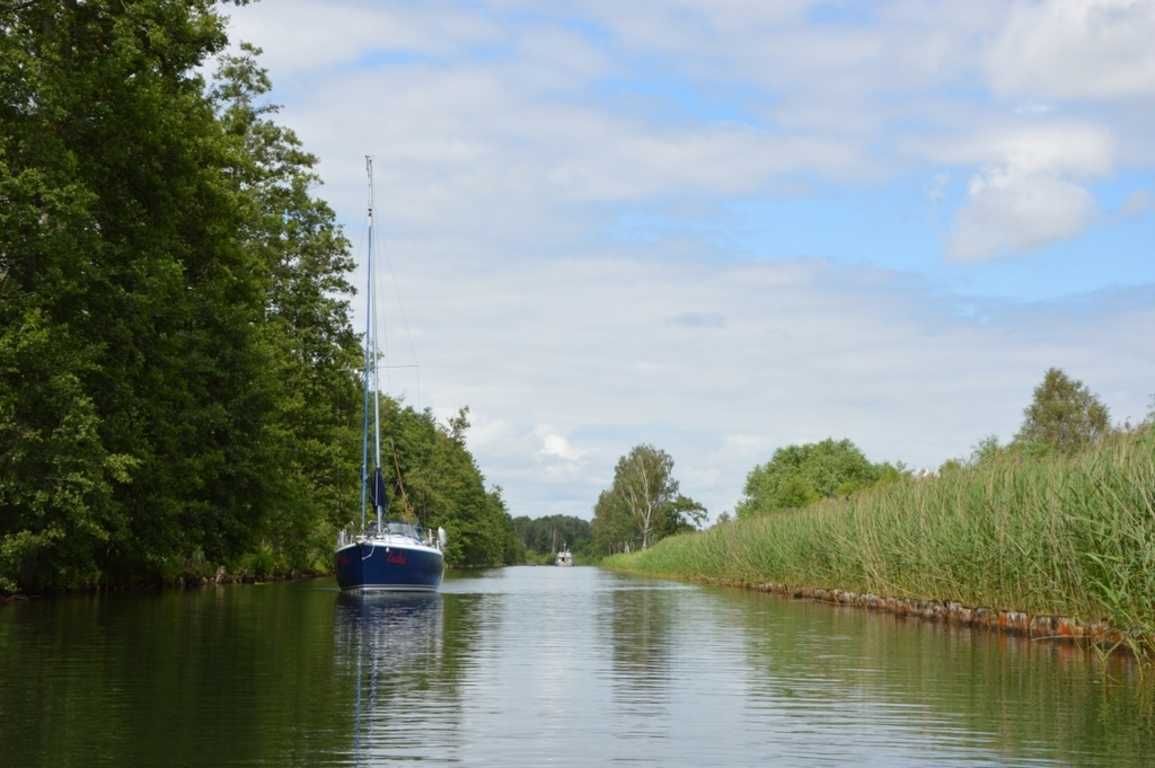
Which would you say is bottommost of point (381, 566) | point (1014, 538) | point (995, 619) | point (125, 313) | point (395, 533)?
point (995, 619)

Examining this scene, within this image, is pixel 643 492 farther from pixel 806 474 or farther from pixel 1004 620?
pixel 1004 620

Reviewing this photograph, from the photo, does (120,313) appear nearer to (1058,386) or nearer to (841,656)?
(841,656)

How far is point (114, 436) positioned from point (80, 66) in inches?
Result: 323

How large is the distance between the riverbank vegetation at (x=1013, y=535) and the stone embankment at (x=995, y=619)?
156mm

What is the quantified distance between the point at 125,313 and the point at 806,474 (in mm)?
73901

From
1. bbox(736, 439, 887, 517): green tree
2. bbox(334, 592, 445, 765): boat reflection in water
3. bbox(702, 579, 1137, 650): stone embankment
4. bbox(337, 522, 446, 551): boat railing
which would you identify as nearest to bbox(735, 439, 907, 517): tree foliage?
bbox(736, 439, 887, 517): green tree

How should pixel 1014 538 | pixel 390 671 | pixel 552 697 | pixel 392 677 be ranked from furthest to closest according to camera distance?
1. pixel 1014 538
2. pixel 390 671
3. pixel 392 677
4. pixel 552 697

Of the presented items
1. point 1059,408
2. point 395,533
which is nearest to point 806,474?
point 1059,408

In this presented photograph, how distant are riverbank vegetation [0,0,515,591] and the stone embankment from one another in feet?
56.4

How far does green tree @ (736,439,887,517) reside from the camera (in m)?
84.2

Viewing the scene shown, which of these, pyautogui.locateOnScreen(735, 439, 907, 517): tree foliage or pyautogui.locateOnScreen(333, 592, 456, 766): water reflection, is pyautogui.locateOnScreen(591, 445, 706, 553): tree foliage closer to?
pyautogui.locateOnScreen(735, 439, 907, 517): tree foliage

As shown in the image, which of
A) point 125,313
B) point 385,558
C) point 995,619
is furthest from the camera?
point 385,558

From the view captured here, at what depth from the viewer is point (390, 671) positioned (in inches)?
688

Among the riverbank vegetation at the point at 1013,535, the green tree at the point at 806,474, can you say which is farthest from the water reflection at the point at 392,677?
the green tree at the point at 806,474
